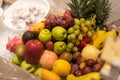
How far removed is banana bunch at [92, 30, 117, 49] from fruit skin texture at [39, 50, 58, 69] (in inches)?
A: 6.8

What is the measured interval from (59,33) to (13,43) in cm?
26

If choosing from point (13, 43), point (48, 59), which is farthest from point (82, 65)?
point (13, 43)

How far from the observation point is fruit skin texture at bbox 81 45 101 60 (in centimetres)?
102

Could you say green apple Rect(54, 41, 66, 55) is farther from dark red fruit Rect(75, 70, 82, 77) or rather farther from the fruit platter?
dark red fruit Rect(75, 70, 82, 77)

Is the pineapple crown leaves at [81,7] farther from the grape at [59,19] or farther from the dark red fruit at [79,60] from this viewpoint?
the dark red fruit at [79,60]

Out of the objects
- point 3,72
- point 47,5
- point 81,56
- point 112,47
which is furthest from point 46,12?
point 112,47

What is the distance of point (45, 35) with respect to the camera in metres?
1.07

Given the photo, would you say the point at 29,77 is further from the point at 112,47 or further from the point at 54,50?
the point at 112,47

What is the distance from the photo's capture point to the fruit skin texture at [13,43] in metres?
1.19

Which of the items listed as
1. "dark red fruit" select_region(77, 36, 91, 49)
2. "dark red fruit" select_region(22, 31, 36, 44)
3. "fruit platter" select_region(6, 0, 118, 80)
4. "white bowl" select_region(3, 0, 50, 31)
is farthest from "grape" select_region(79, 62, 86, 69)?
"white bowl" select_region(3, 0, 50, 31)

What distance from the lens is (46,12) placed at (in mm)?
1343

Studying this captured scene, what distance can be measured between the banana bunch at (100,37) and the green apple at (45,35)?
0.19 meters

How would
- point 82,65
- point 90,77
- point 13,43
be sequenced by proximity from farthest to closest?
1. point 13,43
2. point 82,65
3. point 90,77

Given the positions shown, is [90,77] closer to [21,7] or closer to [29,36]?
[29,36]
